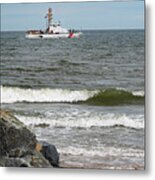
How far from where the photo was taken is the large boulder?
3.06 metres

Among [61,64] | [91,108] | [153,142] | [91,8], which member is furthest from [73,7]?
[153,142]

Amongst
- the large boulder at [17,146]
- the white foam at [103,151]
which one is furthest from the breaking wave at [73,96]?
the white foam at [103,151]

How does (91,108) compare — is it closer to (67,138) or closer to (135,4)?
(67,138)

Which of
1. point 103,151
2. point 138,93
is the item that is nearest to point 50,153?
point 103,151

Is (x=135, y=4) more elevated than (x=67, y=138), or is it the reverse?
(x=135, y=4)

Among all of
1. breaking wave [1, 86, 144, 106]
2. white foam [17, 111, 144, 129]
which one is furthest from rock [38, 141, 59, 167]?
breaking wave [1, 86, 144, 106]

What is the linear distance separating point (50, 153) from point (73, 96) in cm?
30

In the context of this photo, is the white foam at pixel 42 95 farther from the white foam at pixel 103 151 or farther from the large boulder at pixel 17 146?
the white foam at pixel 103 151

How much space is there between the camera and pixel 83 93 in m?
3.05

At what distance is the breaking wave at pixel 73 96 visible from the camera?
3.00 m

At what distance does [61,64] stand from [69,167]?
51 cm

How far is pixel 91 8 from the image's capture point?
120 inches

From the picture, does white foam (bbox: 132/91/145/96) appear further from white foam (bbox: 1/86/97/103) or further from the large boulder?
the large boulder

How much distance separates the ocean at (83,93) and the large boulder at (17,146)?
0.16 ft
